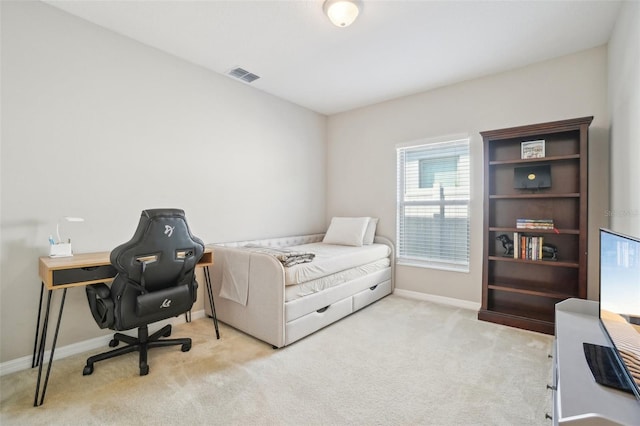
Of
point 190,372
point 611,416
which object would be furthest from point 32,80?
point 611,416

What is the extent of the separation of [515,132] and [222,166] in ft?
9.86

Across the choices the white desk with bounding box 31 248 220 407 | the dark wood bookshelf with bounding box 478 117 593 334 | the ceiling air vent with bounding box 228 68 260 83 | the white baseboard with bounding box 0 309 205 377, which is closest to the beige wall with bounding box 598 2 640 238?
the dark wood bookshelf with bounding box 478 117 593 334

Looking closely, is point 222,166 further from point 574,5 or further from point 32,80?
point 574,5

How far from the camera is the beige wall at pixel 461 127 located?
8.83 ft

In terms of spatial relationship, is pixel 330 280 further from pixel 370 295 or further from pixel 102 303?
pixel 102 303

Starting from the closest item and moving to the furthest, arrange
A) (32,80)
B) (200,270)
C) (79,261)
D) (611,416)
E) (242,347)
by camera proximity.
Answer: (611,416) → (79,261) → (32,80) → (242,347) → (200,270)

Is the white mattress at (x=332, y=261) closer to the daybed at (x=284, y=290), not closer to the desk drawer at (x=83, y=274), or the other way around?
the daybed at (x=284, y=290)

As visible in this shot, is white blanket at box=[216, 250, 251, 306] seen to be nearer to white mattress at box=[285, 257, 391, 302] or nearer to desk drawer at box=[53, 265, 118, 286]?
white mattress at box=[285, 257, 391, 302]

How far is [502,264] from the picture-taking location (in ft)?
10.4

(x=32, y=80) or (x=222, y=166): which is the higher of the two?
(x=32, y=80)

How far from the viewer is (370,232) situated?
402 cm

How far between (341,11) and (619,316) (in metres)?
2.34

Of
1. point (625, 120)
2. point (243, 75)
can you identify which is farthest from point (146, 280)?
point (625, 120)

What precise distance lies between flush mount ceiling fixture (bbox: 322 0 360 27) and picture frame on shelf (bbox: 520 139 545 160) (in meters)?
2.03
